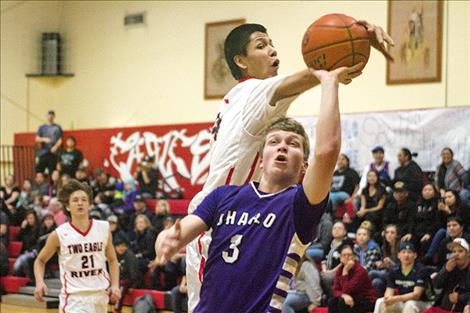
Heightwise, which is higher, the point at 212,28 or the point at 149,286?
the point at 212,28

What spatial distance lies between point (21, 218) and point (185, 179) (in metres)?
3.52

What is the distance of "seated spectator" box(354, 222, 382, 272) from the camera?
34.3ft

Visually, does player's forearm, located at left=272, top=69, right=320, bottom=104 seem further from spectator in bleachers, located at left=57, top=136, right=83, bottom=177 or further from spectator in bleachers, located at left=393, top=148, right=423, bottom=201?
spectator in bleachers, located at left=57, top=136, right=83, bottom=177

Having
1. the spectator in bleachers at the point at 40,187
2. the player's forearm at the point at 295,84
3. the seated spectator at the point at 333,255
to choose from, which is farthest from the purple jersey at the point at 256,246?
the spectator in bleachers at the point at 40,187

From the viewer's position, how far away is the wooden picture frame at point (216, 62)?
1773 centimetres

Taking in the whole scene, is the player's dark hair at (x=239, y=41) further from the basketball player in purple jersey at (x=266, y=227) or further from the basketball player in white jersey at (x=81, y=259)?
the basketball player in white jersey at (x=81, y=259)

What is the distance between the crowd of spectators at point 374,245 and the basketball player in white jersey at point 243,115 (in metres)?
3.94

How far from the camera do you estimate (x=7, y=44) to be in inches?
842

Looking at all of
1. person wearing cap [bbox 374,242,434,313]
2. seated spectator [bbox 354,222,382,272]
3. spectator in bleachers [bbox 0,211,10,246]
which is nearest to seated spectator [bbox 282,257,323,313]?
seated spectator [bbox 354,222,382,272]

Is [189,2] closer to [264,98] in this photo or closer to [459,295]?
[459,295]

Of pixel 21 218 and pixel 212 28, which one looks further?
pixel 212 28

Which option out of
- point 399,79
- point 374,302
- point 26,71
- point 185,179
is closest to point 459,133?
point 399,79

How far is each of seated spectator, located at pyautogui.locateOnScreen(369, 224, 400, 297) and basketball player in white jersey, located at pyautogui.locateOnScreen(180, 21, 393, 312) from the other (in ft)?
19.5

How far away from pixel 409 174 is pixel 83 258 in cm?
620
